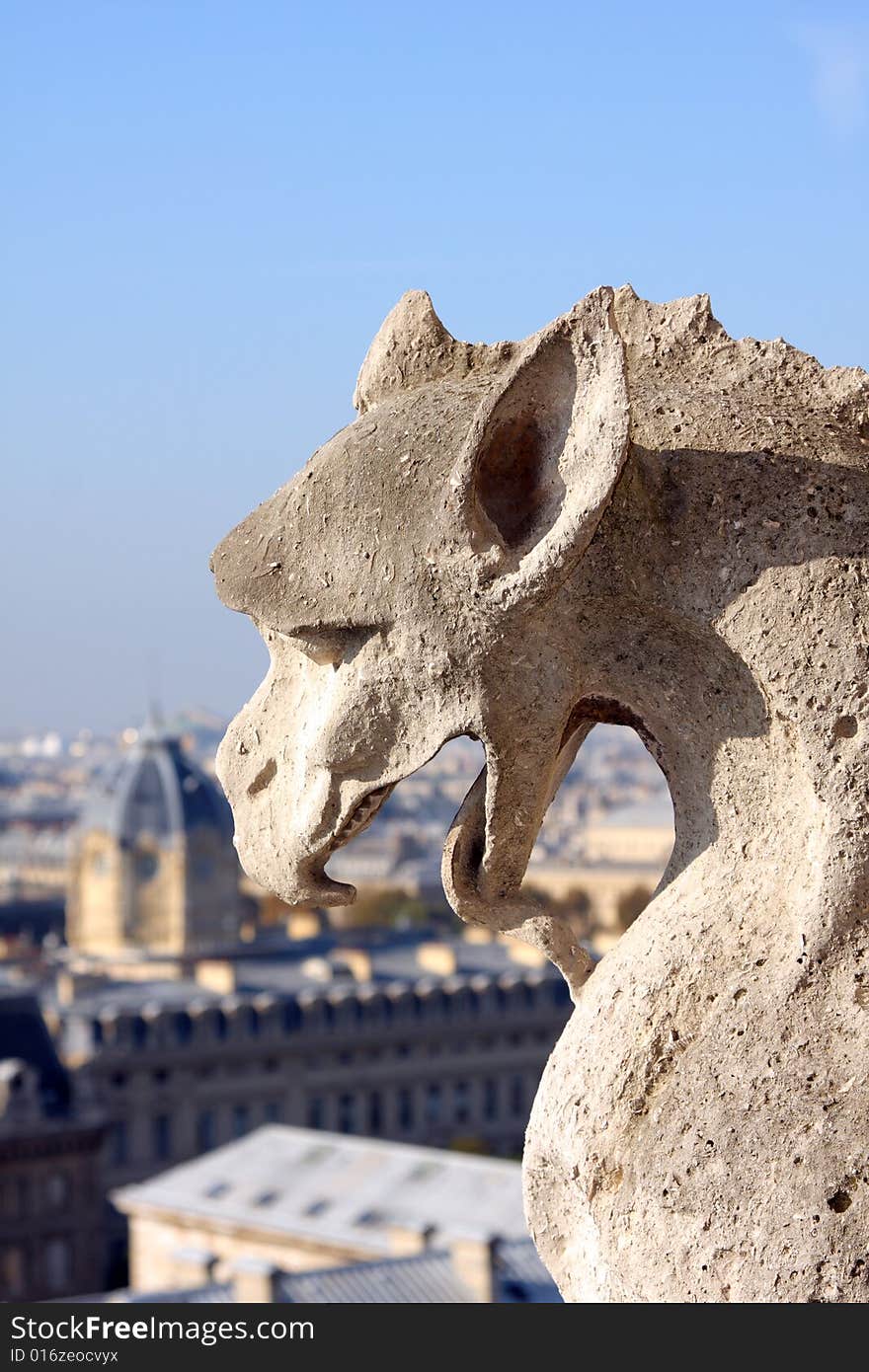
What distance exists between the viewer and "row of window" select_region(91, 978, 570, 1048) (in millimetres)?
49875

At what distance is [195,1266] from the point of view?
90.6 feet

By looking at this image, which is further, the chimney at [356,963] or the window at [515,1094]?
the chimney at [356,963]

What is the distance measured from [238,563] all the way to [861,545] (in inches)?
32.3

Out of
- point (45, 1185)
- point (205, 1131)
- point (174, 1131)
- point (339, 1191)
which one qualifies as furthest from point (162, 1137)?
point (339, 1191)

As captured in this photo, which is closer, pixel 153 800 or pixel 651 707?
pixel 651 707

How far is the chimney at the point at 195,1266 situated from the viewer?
27.2m

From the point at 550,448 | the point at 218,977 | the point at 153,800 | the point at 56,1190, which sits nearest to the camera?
the point at 550,448

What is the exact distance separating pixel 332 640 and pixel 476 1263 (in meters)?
21.2

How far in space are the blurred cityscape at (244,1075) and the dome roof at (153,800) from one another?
0.19 ft

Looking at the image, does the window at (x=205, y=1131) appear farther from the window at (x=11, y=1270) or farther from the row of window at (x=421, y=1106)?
the window at (x=11, y=1270)

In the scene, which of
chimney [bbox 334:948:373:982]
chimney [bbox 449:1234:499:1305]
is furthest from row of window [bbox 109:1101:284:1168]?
chimney [bbox 449:1234:499:1305]

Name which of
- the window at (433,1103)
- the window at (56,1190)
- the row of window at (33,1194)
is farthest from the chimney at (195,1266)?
the window at (433,1103)

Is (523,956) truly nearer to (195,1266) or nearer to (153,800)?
(153,800)
